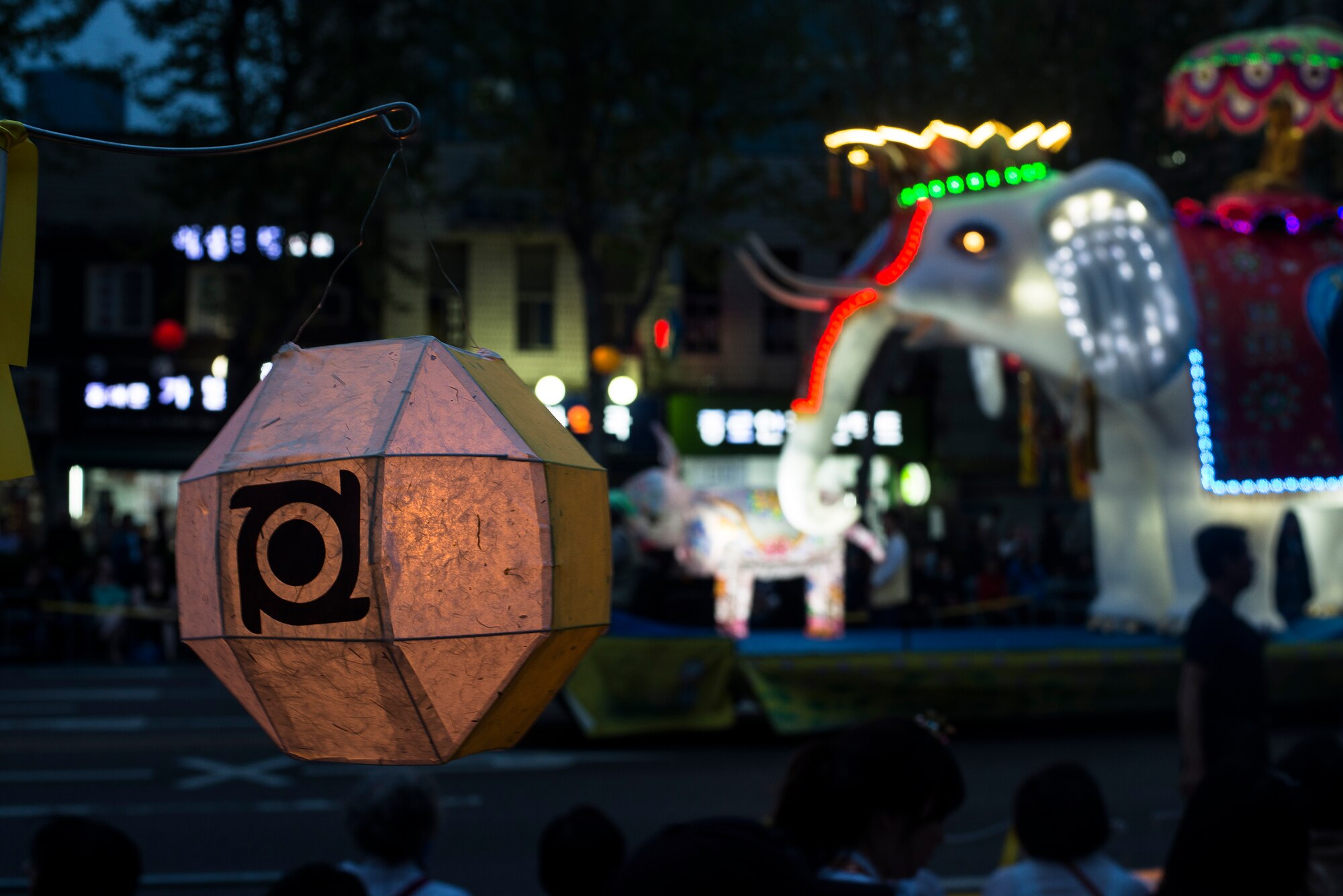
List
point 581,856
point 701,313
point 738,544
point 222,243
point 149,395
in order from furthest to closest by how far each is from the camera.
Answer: point 701,313
point 222,243
point 149,395
point 738,544
point 581,856

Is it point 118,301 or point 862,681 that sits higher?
point 118,301

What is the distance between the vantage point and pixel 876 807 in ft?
8.91

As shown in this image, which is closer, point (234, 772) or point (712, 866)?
point (712, 866)

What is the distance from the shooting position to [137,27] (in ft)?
47.7

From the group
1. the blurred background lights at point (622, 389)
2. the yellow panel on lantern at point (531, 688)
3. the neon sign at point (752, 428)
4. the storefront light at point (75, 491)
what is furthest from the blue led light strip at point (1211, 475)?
the storefront light at point (75, 491)

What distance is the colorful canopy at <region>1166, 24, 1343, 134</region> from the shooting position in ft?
37.3

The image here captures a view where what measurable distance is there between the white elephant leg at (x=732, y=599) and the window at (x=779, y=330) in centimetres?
1286

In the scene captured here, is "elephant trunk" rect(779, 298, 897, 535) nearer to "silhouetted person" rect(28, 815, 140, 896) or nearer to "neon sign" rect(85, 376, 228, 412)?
"silhouetted person" rect(28, 815, 140, 896)

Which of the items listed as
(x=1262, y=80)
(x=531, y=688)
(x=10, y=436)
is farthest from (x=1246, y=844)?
(x=1262, y=80)

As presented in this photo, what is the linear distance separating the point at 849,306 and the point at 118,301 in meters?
16.1

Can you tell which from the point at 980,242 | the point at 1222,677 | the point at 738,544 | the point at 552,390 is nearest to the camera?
the point at 1222,677

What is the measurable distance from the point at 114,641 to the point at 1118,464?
10677 mm

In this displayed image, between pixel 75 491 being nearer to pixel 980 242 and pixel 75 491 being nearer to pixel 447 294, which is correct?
pixel 447 294

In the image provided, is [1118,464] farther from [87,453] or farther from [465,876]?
[87,453]
